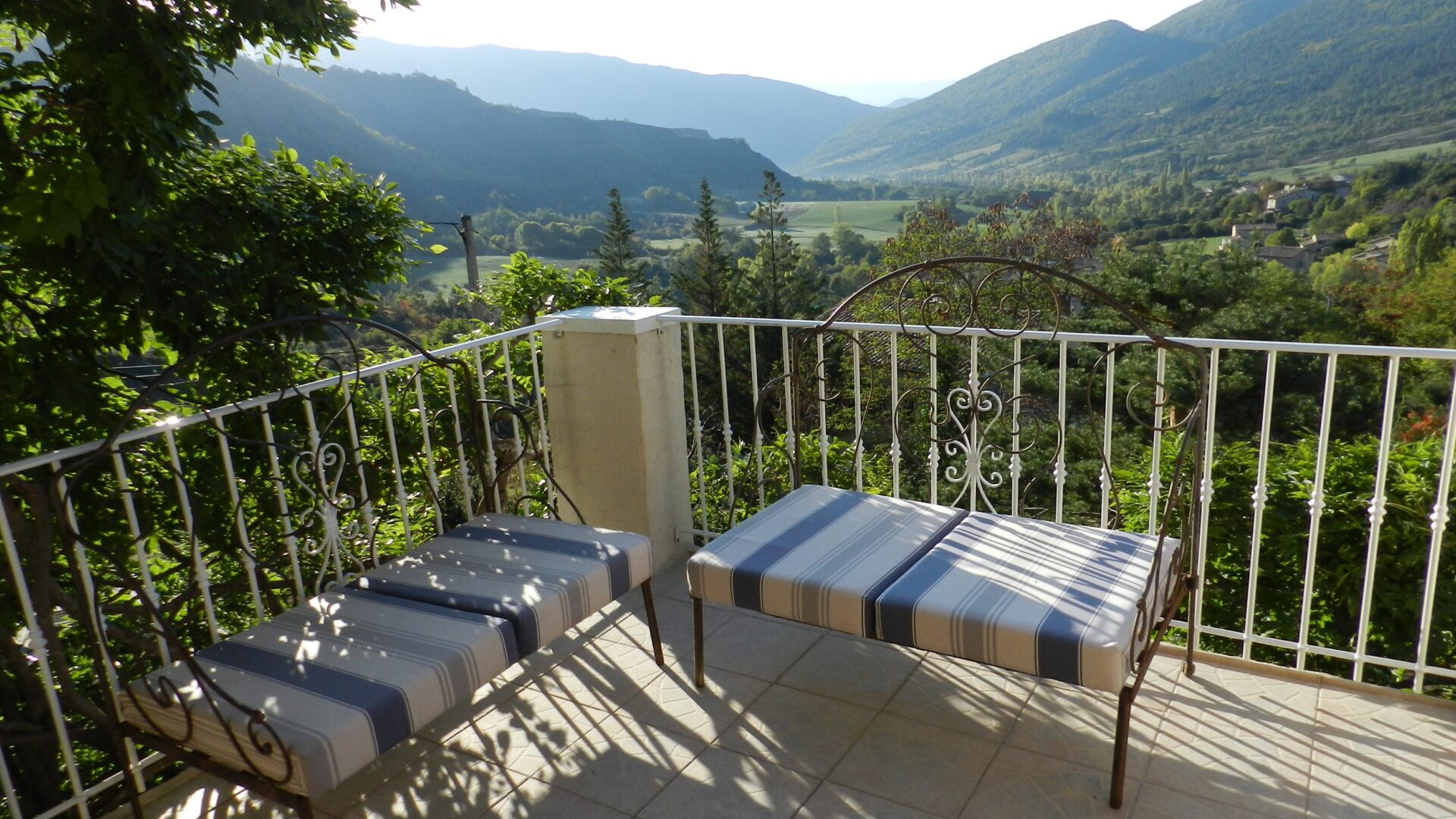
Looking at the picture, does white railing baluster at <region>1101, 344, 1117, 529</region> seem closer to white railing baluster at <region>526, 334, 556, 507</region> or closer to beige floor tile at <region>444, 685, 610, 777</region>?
beige floor tile at <region>444, 685, 610, 777</region>

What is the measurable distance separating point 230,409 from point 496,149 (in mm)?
34678

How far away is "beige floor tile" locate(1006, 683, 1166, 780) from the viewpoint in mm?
2197

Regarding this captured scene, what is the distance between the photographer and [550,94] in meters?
61.3

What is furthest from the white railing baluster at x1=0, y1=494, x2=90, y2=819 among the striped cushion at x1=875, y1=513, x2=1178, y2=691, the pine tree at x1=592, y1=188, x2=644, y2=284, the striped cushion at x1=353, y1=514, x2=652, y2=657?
the pine tree at x1=592, y1=188, x2=644, y2=284

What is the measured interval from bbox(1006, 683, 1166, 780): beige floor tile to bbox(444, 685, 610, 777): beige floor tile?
1.11m

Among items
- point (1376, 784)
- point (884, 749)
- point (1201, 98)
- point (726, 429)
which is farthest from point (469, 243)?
point (1201, 98)

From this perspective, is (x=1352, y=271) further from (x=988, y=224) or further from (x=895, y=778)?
(x=895, y=778)

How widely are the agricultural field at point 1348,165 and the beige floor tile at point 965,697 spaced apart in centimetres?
3101

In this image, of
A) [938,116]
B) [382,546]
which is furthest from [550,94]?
[382,546]

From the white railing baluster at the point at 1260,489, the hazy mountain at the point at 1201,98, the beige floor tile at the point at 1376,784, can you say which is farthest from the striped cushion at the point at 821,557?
the hazy mountain at the point at 1201,98

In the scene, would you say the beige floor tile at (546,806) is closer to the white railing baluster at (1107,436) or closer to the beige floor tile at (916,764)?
the beige floor tile at (916,764)

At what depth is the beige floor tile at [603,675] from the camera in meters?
2.59

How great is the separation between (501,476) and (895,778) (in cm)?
157

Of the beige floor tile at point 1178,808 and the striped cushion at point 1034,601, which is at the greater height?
the striped cushion at point 1034,601
